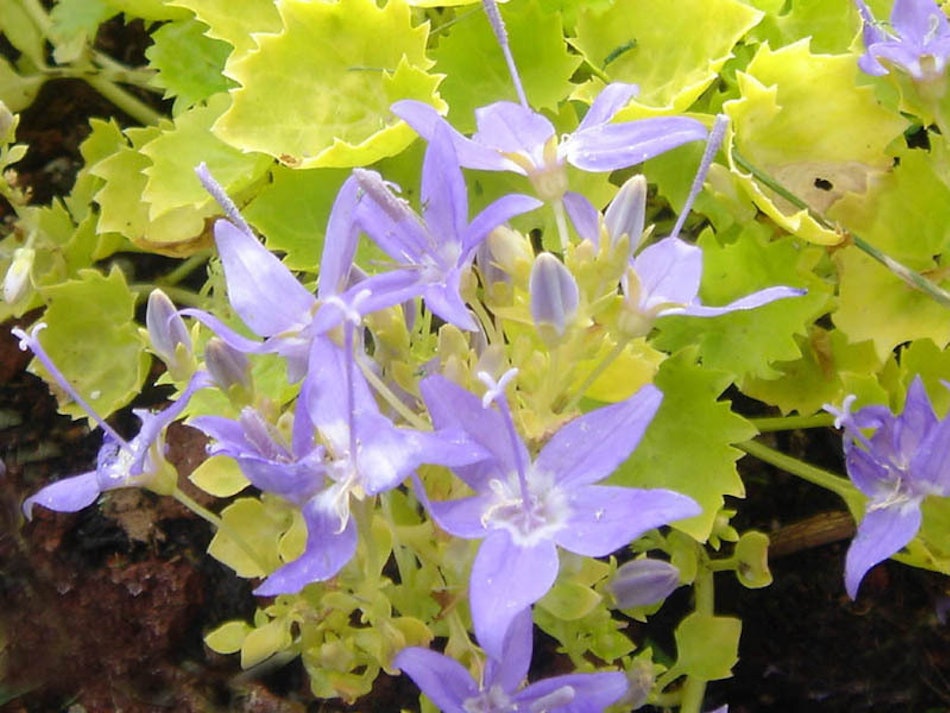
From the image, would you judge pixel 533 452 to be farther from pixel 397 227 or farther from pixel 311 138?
pixel 311 138

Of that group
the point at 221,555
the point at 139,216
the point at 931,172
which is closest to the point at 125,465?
the point at 221,555

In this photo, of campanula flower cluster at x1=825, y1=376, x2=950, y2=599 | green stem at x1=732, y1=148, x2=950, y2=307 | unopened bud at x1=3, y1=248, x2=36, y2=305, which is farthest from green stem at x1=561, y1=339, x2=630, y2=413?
unopened bud at x1=3, y1=248, x2=36, y2=305

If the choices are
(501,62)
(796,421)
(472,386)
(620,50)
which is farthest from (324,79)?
(796,421)

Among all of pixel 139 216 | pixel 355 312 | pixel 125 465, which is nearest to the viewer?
pixel 355 312

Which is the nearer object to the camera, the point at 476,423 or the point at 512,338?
the point at 476,423

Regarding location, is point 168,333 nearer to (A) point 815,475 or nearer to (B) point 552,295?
(B) point 552,295

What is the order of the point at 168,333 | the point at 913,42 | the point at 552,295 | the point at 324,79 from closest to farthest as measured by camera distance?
the point at 552,295
the point at 168,333
the point at 913,42
the point at 324,79

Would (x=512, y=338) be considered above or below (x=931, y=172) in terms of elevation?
above
